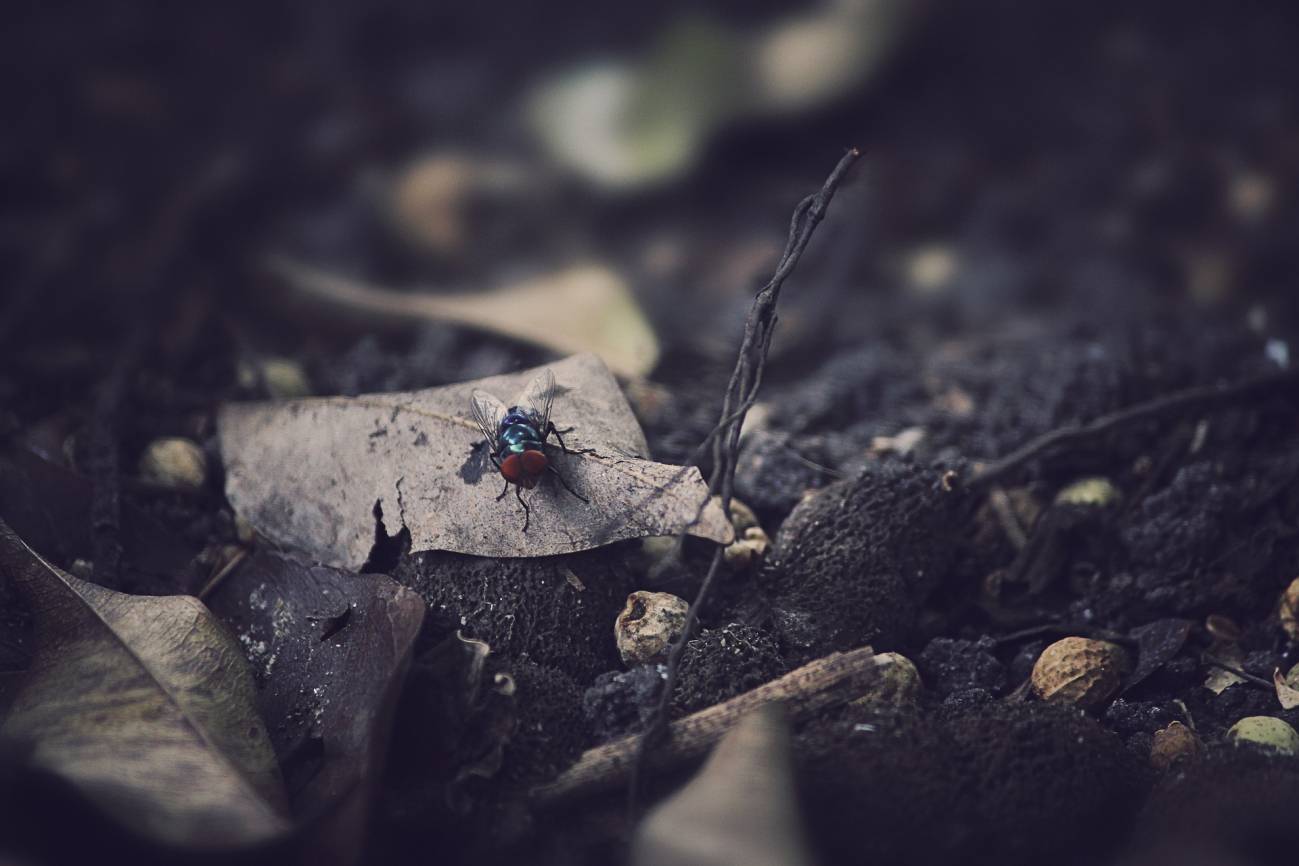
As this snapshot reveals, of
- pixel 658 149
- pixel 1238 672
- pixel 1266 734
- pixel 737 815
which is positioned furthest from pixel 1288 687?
pixel 658 149

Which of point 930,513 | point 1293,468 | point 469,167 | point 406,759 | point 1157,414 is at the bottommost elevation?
point 1293,468

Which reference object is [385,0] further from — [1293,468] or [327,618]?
[1293,468]

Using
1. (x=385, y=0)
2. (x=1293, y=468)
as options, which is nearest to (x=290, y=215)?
(x=385, y=0)

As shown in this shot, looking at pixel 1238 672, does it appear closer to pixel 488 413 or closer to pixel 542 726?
pixel 542 726

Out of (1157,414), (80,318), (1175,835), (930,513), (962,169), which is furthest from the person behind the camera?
(962,169)

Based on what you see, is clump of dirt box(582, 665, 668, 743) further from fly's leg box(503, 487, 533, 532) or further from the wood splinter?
fly's leg box(503, 487, 533, 532)

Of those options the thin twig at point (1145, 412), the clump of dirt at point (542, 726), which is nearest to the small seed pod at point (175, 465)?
the clump of dirt at point (542, 726)
